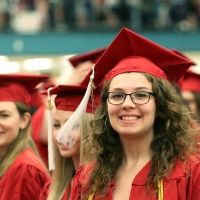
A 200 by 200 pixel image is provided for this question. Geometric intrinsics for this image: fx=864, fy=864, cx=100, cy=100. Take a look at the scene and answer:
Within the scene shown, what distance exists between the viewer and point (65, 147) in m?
5.02

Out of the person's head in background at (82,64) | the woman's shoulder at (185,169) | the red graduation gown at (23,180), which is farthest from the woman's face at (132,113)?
the person's head in background at (82,64)

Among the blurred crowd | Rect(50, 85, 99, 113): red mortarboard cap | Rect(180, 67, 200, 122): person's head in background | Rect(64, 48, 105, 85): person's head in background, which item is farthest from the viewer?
the blurred crowd

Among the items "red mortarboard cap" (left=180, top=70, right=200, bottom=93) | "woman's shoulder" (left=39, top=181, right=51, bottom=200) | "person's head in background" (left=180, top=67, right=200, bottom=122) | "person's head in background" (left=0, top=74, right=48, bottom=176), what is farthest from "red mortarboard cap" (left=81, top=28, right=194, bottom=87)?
"red mortarboard cap" (left=180, top=70, right=200, bottom=93)

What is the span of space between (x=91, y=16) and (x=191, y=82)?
38.0ft

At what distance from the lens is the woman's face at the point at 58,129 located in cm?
504

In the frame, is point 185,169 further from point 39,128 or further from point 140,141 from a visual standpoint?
point 39,128

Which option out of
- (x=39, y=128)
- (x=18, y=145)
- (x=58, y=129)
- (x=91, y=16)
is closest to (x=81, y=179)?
(x=58, y=129)

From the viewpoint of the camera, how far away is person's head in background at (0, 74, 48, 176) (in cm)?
575

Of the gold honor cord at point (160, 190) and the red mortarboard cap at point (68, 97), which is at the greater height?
the red mortarboard cap at point (68, 97)

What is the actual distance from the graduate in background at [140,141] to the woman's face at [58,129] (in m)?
0.54

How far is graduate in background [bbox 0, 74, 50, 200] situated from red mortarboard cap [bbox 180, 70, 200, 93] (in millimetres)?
1527

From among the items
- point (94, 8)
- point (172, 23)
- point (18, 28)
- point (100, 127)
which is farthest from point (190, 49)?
point (100, 127)

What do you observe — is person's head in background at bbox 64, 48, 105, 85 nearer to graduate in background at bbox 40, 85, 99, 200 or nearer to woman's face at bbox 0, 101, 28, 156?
woman's face at bbox 0, 101, 28, 156

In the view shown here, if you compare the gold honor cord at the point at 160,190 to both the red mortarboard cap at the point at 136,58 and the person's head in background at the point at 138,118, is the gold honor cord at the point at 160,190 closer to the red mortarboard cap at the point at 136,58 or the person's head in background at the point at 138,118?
the person's head in background at the point at 138,118
